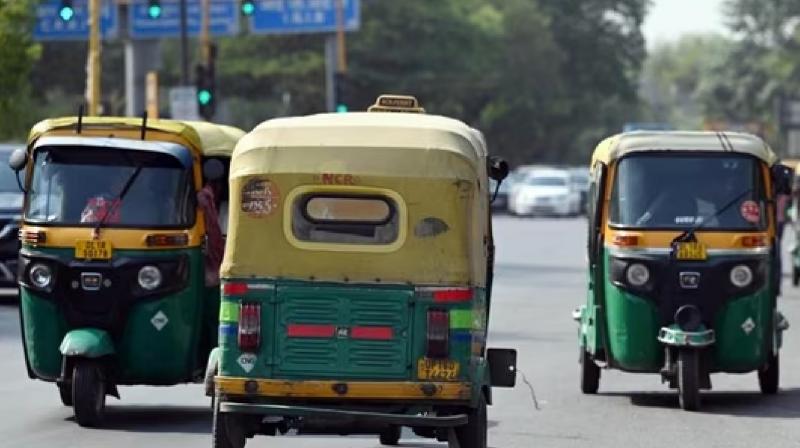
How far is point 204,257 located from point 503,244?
104 feet

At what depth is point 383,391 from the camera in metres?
11.3

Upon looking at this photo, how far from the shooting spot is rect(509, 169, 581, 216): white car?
6669 centimetres

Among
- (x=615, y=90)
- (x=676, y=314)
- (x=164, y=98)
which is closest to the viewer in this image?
(x=676, y=314)

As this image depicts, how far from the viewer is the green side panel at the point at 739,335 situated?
16141mm

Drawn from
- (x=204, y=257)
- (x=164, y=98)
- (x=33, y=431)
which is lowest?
(x=33, y=431)

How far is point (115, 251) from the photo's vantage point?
1444cm

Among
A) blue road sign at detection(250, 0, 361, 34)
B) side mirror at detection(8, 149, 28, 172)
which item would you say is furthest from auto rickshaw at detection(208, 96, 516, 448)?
blue road sign at detection(250, 0, 361, 34)

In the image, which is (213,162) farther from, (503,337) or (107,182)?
(503,337)

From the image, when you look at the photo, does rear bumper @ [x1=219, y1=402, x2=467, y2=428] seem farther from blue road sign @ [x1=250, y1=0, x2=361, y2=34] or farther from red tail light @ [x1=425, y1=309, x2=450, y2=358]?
blue road sign @ [x1=250, y1=0, x2=361, y2=34]

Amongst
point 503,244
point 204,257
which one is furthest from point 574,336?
point 503,244

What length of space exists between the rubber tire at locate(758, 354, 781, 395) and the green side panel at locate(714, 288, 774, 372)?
0.49 meters

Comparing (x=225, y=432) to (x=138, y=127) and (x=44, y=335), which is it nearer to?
(x=44, y=335)

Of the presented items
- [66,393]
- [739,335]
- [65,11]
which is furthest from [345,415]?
[65,11]

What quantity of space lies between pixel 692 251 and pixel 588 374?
1.51 m
